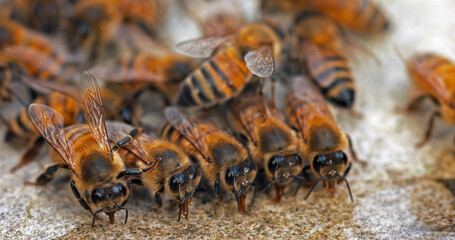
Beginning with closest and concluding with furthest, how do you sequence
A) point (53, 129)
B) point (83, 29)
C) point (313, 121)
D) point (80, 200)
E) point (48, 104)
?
1. point (80, 200)
2. point (53, 129)
3. point (313, 121)
4. point (48, 104)
5. point (83, 29)

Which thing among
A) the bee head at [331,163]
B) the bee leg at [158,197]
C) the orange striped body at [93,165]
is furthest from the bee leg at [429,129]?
the orange striped body at [93,165]

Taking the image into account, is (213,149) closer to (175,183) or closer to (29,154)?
(175,183)

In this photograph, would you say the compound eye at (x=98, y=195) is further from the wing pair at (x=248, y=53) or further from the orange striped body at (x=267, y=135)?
the wing pair at (x=248, y=53)

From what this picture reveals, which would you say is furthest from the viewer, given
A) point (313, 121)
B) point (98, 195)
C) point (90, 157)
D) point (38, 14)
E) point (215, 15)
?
point (215, 15)

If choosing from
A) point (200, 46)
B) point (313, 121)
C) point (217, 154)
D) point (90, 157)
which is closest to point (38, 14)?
point (200, 46)

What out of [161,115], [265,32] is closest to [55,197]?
[161,115]

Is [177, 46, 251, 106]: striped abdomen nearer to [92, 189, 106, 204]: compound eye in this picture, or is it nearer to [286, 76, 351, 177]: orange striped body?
[286, 76, 351, 177]: orange striped body
